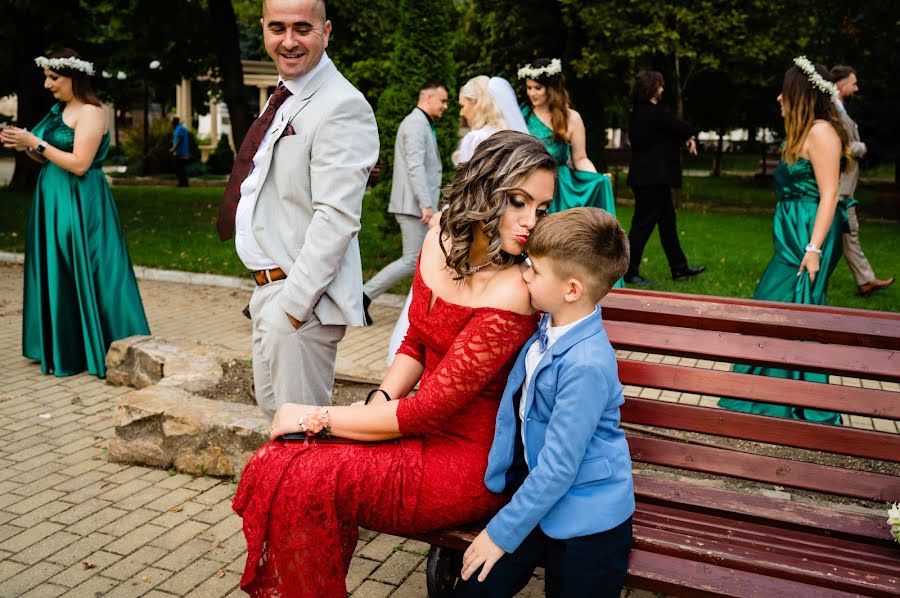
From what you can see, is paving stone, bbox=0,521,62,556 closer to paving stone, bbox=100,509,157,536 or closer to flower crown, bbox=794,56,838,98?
paving stone, bbox=100,509,157,536

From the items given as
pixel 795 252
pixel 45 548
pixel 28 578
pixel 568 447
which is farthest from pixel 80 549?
pixel 795 252

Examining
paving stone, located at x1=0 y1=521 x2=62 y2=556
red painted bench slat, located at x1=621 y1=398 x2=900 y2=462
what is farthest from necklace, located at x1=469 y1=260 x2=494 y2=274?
paving stone, located at x1=0 y1=521 x2=62 y2=556

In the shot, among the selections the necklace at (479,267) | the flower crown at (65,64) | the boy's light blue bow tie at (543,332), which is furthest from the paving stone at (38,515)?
the flower crown at (65,64)

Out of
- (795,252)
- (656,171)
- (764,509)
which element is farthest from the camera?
(656,171)

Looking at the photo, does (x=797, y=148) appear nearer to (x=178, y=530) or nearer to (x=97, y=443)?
(x=178, y=530)

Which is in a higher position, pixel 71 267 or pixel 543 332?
pixel 543 332

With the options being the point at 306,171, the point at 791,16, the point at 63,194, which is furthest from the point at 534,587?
the point at 791,16

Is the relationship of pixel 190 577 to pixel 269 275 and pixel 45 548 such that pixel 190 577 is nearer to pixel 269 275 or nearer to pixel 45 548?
pixel 45 548

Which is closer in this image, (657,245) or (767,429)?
Answer: (767,429)

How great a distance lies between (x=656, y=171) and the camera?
9.76 metres

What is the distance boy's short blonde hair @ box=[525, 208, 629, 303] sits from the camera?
8.96 feet

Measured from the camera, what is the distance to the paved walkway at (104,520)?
370cm

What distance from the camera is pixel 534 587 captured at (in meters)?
3.73

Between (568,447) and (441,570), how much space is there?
2.73 ft
